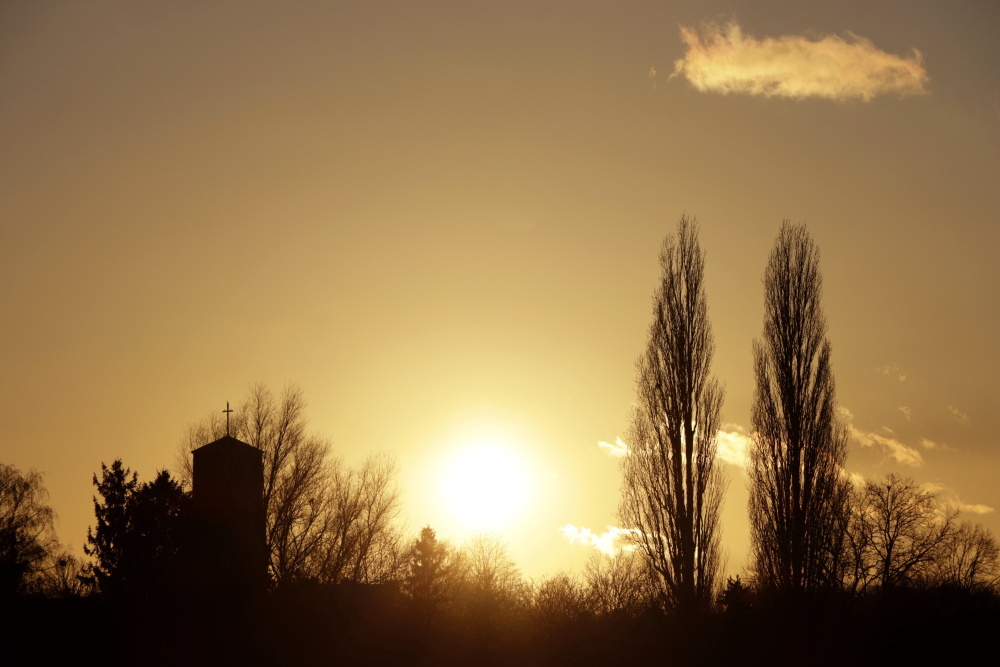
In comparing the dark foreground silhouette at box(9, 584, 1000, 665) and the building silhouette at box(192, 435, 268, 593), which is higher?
the building silhouette at box(192, 435, 268, 593)

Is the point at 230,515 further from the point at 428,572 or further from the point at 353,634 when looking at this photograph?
the point at 428,572

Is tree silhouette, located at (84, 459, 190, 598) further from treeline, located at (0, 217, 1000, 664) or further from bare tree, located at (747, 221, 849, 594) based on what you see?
bare tree, located at (747, 221, 849, 594)

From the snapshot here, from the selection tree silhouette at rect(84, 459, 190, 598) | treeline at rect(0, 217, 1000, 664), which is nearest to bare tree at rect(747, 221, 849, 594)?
treeline at rect(0, 217, 1000, 664)

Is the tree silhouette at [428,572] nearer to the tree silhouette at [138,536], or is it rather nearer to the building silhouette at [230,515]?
the building silhouette at [230,515]

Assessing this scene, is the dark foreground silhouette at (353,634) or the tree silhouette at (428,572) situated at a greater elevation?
the tree silhouette at (428,572)

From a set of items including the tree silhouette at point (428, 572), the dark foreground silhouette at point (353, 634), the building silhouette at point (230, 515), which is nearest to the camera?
the dark foreground silhouette at point (353, 634)

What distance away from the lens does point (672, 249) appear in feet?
110

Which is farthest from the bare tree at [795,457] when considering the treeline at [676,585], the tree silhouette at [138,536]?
the tree silhouette at [138,536]

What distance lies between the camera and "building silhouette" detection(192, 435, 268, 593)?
99.3ft

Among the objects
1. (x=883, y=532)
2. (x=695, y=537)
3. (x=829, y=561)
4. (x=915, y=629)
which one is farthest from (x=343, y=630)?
(x=883, y=532)

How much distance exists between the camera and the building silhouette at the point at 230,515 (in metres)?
30.3

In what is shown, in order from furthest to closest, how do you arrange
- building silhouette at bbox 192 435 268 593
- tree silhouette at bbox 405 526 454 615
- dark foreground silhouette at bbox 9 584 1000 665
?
1. tree silhouette at bbox 405 526 454 615
2. building silhouette at bbox 192 435 268 593
3. dark foreground silhouette at bbox 9 584 1000 665

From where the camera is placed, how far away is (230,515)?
39812 millimetres

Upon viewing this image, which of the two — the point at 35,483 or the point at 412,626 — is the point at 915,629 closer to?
the point at 412,626
